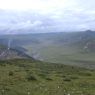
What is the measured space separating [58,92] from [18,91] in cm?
582

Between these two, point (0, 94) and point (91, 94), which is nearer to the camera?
point (0, 94)

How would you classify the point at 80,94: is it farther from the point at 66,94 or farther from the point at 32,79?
the point at 32,79

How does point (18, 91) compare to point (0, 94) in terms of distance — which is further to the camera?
point (18, 91)

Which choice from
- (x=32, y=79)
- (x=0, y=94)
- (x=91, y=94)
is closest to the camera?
(x=0, y=94)

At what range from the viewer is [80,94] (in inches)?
1528

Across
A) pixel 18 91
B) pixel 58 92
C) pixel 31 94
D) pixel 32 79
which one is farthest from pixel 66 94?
pixel 32 79

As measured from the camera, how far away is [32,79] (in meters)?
55.5

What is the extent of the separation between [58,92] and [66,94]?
197 cm

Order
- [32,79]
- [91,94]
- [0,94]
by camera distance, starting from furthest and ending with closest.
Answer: [32,79]
[91,94]
[0,94]

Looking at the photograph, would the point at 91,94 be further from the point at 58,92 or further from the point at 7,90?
the point at 7,90

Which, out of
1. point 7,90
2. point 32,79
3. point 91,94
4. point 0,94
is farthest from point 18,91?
point 32,79

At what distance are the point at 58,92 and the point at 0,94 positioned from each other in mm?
8360

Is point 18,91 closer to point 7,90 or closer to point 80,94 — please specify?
point 7,90

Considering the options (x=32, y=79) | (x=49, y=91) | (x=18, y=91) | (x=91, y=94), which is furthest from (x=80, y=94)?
(x=32, y=79)
